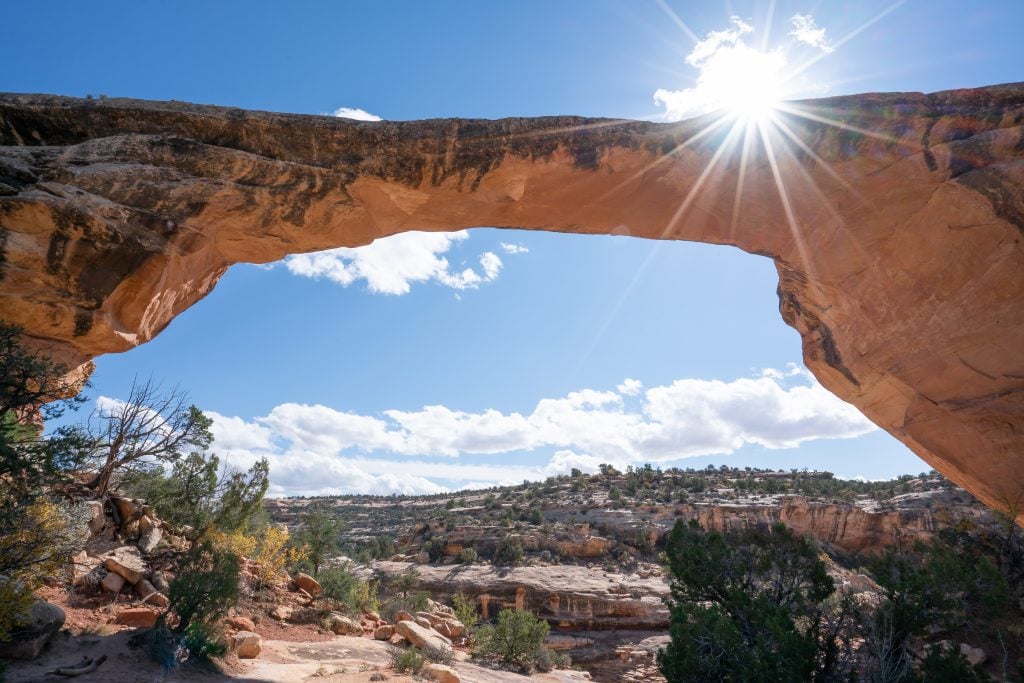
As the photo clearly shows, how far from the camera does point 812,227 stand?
26.5 feet

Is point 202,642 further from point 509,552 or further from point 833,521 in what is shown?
point 833,521

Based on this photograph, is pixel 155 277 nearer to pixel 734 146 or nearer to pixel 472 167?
pixel 472 167

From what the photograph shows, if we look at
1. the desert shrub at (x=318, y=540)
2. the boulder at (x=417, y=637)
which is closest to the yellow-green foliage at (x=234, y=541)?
the boulder at (x=417, y=637)

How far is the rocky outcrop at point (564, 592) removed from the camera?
1997 centimetres

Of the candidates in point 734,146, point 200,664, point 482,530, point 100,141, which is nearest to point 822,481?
point 482,530

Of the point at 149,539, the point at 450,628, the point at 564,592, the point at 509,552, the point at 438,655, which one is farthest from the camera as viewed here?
the point at 509,552

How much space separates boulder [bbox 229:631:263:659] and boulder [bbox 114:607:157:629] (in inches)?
49.0

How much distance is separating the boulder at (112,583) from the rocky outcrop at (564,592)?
47.7 feet

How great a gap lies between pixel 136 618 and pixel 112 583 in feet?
4.32

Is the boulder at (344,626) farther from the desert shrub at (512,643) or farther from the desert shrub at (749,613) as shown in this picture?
the desert shrub at (749,613)

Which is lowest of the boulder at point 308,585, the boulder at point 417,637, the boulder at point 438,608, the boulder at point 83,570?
the boulder at point 438,608

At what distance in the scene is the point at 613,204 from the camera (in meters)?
8.39

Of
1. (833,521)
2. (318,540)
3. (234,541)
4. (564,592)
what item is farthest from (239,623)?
(833,521)

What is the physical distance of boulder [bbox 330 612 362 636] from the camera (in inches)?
480
